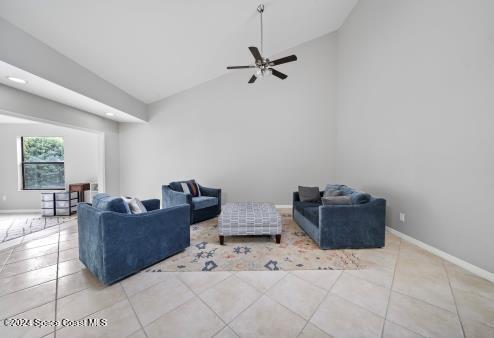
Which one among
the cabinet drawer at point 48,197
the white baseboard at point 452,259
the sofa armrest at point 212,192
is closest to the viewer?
the white baseboard at point 452,259

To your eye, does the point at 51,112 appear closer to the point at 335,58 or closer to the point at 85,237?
the point at 85,237

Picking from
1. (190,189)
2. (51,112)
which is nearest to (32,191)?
(51,112)

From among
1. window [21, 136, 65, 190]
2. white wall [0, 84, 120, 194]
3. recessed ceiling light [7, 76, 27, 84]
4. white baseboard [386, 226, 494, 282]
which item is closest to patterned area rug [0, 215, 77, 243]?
window [21, 136, 65, 190]

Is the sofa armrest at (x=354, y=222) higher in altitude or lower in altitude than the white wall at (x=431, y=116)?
lower

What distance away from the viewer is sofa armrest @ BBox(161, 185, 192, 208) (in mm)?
3458

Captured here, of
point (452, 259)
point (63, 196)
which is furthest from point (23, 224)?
point (452, 259)

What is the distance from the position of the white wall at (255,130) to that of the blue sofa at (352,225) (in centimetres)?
215

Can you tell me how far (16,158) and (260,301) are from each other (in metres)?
6.92

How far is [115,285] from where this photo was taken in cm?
183

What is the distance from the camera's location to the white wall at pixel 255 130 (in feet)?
14.9

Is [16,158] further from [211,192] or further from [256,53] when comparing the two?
[256,53]

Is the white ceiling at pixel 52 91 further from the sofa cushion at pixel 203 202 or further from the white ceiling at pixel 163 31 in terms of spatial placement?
the sofa cushion at pixel 203 202

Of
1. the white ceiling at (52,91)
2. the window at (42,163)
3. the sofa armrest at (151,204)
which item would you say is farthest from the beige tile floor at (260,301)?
the window at (42,163)

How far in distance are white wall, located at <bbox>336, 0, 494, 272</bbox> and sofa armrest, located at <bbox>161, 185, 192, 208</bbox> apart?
3.53 m
